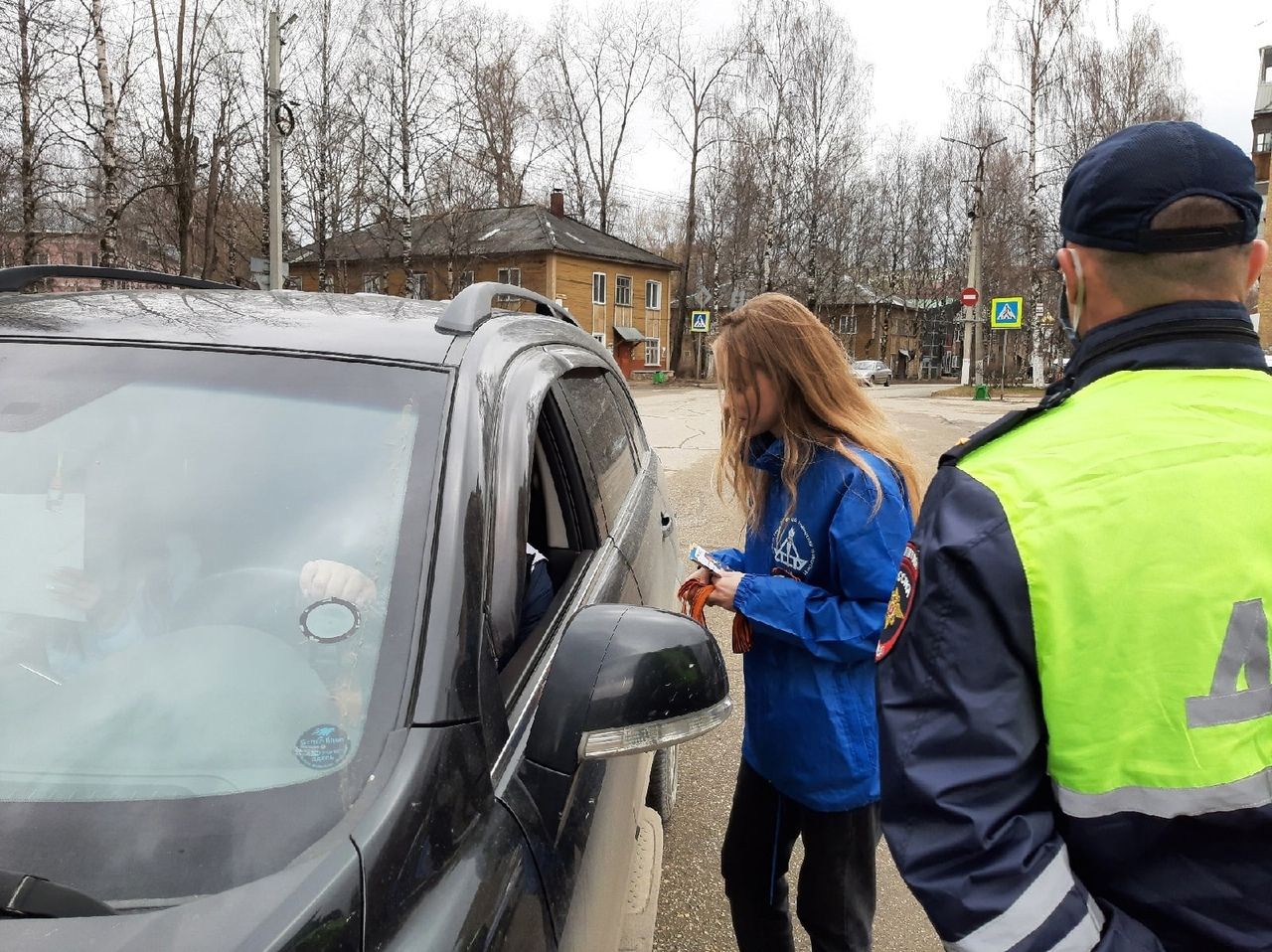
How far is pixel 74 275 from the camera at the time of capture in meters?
2.29

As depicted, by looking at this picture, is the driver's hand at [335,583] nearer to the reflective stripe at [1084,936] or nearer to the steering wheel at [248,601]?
the steering wheel at [248,601]

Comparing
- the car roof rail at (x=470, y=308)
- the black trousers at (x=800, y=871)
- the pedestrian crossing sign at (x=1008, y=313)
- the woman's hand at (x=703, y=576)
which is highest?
the pedestrian crossing sign at (x=1008, y=313)

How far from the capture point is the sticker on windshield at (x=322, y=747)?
3.85 feet

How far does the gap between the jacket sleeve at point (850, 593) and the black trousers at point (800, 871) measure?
0.42m

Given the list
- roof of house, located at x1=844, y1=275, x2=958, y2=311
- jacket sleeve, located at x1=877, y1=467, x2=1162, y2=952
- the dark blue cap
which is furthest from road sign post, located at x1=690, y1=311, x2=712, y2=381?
jacket sleeve, located at x1=877, y1=467, x2=1162, y2=952

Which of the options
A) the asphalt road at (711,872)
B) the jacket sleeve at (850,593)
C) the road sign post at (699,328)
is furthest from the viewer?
the road sign post at (699,328)

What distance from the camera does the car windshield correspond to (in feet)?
3.59

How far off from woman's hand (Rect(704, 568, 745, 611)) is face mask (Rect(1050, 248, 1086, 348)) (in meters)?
1.00

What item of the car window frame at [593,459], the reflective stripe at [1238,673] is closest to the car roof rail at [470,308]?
the car window frame at [593,459]

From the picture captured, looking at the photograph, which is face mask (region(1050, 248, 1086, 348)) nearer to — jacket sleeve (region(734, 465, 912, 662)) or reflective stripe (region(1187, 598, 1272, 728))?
reflective stripe (region(1187, 598, 1272, 728))

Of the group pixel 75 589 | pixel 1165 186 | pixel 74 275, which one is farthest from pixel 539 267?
pixel 1165 186

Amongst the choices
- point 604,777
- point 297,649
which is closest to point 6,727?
point 297,649

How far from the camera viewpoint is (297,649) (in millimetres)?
1329

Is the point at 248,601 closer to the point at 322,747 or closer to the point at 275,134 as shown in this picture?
the point at 322,747
